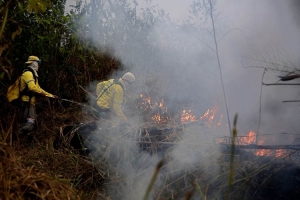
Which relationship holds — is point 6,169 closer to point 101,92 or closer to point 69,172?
point 69,172

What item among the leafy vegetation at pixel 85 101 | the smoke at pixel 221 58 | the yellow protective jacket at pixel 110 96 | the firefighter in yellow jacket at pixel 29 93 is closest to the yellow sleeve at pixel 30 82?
the firefighter in yellow jacket at pixel 29 93

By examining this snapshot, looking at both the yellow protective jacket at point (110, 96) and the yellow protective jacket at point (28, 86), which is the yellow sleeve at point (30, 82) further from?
the yellow protective jacket at point (110, 96)

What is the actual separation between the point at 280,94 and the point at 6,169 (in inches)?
271

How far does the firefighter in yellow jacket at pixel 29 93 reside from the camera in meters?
5.96

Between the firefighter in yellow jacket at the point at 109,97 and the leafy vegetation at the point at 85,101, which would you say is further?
the firefighter in yellow jacket at the point at 109,97

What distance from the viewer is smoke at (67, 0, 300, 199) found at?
7.68 m

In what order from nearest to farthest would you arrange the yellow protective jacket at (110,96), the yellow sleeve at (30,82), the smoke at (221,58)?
the yellow sleeve at (30,82), the yellow protective jacket at (110,96), the smoke at (221,58)

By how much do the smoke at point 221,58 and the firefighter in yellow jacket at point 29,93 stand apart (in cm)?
178

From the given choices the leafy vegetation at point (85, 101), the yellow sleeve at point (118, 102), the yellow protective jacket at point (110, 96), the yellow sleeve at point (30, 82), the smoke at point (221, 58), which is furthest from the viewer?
the smoke at point (221, 58)

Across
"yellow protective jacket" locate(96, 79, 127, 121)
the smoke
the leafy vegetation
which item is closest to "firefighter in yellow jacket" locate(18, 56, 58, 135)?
the leafy vegetation

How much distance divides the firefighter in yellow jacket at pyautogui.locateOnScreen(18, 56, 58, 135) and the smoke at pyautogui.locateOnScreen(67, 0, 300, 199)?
1782mm

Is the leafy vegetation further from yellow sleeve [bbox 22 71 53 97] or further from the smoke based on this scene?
yellow sleeve [bbox 22 71 53 97]

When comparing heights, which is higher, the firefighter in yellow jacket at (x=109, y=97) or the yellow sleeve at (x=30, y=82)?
the yellow sleeve at (x=30, y=82)

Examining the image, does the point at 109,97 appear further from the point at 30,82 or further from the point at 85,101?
the point at 85,101
